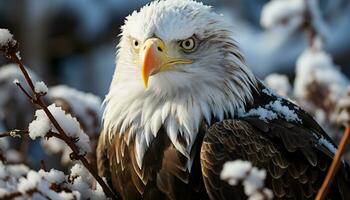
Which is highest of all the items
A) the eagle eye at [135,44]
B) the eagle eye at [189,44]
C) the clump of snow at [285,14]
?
the clump of snow at [285,14]

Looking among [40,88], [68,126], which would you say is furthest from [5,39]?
[68,126]

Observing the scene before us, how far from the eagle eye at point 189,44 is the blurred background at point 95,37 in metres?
6.49

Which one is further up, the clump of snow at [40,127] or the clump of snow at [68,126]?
the clump of snow at [68,126]

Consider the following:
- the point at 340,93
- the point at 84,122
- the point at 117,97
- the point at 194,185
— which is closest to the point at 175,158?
the point at 194,185

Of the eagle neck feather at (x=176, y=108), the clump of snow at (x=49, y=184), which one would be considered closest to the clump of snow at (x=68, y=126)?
the clump of snow at (x=49, y=184)

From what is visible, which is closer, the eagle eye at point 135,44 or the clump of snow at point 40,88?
the clump of snow at point 40,88

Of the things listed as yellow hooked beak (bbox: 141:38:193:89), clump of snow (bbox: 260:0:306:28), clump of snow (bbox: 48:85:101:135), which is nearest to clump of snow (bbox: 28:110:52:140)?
yellow hooked beak (bbox: 141:38:193:89)

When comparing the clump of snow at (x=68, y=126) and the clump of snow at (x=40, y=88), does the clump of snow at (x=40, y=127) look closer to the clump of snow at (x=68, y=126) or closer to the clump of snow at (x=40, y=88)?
the clump of snow at (x=68, y=126)

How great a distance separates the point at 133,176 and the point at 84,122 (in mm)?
612

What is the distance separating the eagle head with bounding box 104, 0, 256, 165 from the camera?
12.0 ft

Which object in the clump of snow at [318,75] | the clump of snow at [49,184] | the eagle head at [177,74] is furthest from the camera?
the clump of snow at [318,75]

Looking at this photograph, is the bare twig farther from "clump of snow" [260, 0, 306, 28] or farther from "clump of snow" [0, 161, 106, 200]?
"clump of snow" [260, 0, 306, 28]

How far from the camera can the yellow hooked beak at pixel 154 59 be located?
352 centimetres

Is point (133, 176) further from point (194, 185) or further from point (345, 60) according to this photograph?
point (345, 60)
